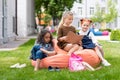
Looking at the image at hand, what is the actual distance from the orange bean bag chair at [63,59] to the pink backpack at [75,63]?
279 mm

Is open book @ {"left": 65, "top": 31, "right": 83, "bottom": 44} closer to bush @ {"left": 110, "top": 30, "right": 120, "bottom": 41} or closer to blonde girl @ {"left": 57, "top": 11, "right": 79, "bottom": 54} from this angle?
blonde girl @ {"left": 57, "top": 11, "right": 79, "bottom": 54}

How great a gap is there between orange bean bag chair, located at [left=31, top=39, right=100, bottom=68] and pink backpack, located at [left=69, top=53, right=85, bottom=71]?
11.0 inches

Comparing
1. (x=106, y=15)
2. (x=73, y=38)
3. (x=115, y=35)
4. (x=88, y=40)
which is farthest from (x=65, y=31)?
(x=106, y=15)

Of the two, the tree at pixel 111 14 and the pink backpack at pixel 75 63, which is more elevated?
the tree at pixel 111 14

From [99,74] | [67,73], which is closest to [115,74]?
[99,74]

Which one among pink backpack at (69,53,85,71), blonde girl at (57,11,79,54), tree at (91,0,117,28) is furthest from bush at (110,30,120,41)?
tree at (91,0,117,28)

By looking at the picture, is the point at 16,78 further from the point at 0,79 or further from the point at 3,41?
the point at 3,41

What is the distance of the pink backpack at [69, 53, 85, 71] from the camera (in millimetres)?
7914

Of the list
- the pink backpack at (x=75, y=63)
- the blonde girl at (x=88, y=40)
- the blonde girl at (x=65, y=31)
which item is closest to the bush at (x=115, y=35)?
the blonde girl at (x=88, y=40)

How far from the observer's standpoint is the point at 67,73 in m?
7.32

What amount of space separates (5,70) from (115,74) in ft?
7.89

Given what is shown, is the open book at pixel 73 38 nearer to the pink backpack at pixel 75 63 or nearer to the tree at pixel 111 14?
the pink backpack at pixel 75 63

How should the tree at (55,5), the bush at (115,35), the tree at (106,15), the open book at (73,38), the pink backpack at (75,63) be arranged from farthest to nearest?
the tree at (106,15), the tree at (55,5), the bush at (115,35), the open book at (73,38), the pink backpack at (75,63)

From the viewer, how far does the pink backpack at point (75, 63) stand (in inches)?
312
